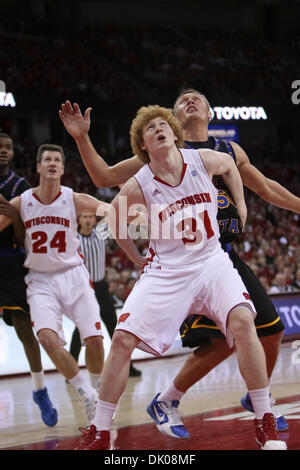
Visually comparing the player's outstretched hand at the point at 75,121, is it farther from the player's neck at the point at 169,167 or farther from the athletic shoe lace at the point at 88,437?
the athletic shoe lace at the point at 88,437

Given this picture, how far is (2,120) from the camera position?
21.9 m

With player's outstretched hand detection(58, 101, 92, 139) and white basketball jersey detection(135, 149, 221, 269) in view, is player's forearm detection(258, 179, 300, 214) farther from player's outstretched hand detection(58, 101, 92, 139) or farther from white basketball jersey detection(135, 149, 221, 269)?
player's outstretched hand detection(58, 101, 92, 139)

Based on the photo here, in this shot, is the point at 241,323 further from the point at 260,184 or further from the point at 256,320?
the point at 260,184

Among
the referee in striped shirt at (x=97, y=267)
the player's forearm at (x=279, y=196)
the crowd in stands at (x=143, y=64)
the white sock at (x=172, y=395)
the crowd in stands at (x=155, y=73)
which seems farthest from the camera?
the crowd in stands at (x=143, y=64)

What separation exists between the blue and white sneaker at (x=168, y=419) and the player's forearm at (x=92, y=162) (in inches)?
57.4

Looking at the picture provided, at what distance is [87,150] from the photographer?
167 inches

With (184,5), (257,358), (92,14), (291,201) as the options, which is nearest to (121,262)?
(291,201)

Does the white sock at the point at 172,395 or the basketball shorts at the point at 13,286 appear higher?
the basketball shorts at the point at 13,286

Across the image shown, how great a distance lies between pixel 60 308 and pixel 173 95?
17883mm

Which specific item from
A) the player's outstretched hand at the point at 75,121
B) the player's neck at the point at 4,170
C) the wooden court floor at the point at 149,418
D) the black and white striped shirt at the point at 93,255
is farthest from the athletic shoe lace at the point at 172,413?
the black and white striped shirt at the point at 93,255

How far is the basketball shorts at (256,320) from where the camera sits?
13.8 feet

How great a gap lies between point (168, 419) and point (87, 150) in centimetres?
175

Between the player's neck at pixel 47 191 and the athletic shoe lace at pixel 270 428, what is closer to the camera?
the athletic shoe lace at pixel 270 428
